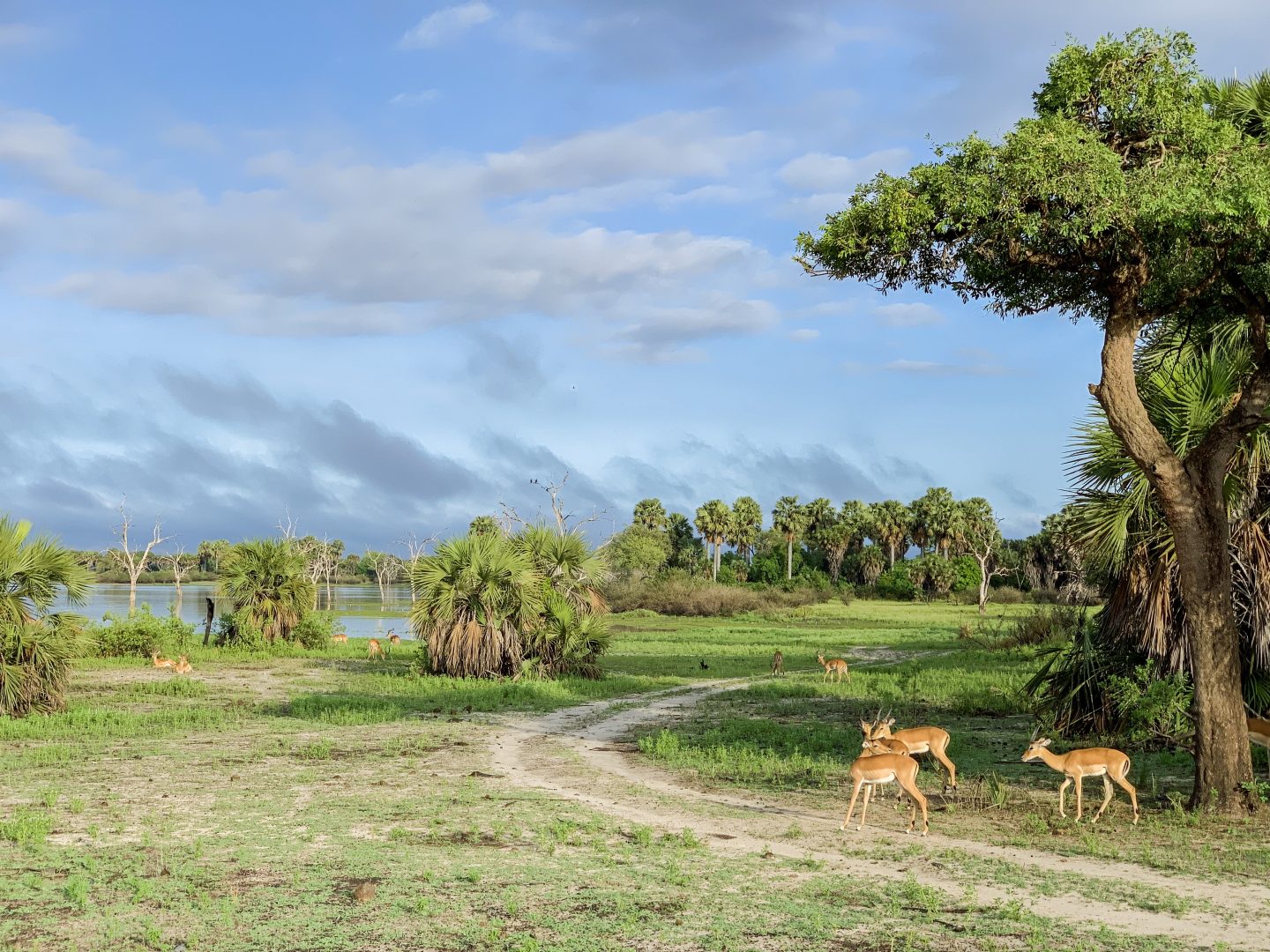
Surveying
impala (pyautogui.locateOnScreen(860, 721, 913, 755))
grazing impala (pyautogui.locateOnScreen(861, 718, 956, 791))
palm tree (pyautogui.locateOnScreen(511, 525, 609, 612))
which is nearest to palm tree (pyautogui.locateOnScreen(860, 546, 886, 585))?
palm tree (pyautogui.locateOnScreen(511, 525, 609, 612))

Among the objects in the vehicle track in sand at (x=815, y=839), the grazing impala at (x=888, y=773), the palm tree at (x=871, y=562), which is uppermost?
the palm tree at (x=871, y=562)

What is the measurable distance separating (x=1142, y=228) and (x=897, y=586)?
3134 inches

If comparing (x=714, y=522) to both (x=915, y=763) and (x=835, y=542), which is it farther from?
(x=915, y=763)

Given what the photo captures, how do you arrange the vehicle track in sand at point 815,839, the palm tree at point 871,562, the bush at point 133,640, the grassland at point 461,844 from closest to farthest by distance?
1. the grassland at point 461,844
2. the vehicle track in sand at point 815,839
3. the bush at point 133,640
4. the palm tree at point 871,562

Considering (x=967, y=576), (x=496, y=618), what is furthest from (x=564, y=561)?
(x=967, y=576)

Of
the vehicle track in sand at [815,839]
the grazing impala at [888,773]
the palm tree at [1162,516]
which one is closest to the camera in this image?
the vehicle track in sand at [815,839]

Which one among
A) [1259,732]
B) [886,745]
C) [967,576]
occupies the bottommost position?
[886,745]

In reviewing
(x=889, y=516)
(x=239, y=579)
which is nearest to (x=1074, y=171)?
(x=239, y=579)

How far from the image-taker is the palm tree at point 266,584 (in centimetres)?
3769

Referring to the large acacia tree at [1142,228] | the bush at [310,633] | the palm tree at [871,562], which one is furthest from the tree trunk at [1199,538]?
the palm tree at [871,562]

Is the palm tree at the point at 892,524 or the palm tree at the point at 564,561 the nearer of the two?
the palm tree at the point at 564,561

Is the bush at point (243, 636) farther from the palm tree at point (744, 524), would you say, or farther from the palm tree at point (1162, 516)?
the palm tree at point (744, 524)

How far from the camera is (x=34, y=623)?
20.7 meters

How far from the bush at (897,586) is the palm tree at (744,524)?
45.8 feet
